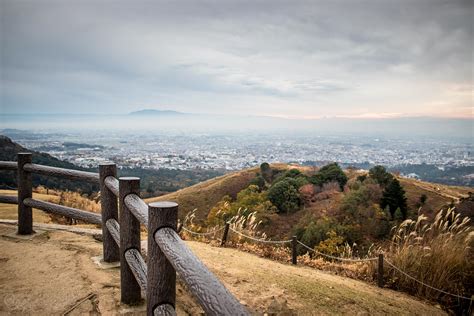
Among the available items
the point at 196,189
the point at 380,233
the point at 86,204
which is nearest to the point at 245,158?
the point at 196,189

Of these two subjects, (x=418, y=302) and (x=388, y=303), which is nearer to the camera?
(x=388, y=303)

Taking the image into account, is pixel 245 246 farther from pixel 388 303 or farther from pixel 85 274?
pixel 85 274

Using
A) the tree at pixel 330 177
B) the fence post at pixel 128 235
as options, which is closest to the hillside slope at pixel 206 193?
the tree at pixel 330 177

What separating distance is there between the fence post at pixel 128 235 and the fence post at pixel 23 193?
3070 mm

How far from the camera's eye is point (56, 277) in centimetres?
366

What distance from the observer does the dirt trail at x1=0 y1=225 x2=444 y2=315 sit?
10.3 ft

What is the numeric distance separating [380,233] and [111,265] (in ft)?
76.9

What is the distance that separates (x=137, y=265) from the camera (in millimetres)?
2908

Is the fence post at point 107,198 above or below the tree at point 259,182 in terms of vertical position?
above

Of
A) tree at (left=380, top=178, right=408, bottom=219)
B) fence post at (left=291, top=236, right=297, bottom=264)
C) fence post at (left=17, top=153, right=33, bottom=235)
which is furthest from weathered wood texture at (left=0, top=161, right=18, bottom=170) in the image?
tree at (left=380, top=178, right=408, bottom=219)

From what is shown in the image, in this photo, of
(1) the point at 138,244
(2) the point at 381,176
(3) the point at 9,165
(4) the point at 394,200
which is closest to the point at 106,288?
(1) the point at 138,244

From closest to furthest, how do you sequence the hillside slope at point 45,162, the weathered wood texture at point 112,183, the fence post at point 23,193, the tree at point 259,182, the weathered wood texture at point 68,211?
the weathered wood texture at point 112,183, the weathered wood texture at point 68,211, the fence post at point 23,193, the hillside slope at point 45,162, the tree at point 259,182

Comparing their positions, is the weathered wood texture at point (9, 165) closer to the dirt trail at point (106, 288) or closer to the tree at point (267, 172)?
the dirt trail at point (106, 288)

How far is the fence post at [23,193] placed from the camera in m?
5.11
